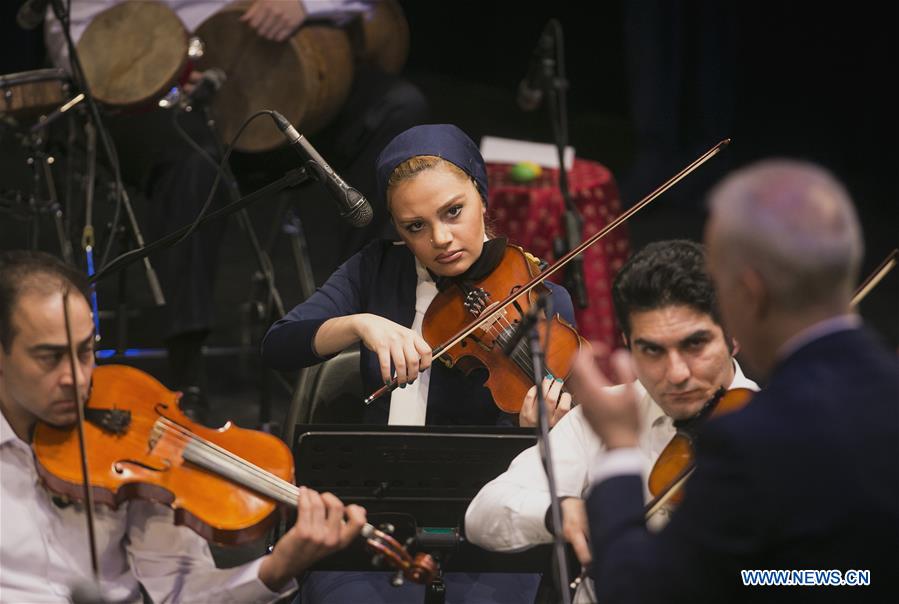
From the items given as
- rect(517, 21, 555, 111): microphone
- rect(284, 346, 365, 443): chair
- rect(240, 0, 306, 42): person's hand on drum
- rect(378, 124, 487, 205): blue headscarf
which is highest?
rect(517, 21, 555, 111): microphone

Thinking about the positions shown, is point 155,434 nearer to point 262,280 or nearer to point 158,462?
point 158,462

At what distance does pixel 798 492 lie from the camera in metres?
1.49

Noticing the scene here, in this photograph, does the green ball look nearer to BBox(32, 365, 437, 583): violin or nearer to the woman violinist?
the woman violinist

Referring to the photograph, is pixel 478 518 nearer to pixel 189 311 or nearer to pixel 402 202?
pixel 402 202

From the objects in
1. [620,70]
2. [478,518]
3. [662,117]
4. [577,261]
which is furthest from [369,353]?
[620,70]

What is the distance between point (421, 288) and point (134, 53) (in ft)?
5.81

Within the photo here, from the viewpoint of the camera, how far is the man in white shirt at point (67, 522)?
2145mm

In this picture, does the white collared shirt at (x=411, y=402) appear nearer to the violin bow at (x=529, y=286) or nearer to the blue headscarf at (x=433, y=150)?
the violin bow at (x=529, y=286)

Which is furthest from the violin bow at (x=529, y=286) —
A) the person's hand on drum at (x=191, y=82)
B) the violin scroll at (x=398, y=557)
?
the person's hand on drum at (x=191, y=82)

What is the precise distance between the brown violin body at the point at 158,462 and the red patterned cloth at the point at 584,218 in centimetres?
219

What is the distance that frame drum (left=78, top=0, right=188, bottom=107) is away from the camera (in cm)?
410

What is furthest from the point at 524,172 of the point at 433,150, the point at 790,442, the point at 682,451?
the point at 790,442

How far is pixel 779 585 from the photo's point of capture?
5.22 feet

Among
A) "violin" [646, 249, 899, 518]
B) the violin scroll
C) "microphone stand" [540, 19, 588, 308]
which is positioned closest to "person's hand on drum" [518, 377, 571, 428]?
"violin" [646, 249, 899, 518]
